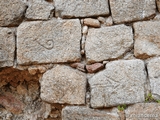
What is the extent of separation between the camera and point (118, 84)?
1.64 metres

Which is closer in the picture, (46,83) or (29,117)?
(46,83)

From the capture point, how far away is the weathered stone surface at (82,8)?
1769mm

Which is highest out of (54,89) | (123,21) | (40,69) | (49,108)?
(123,21)

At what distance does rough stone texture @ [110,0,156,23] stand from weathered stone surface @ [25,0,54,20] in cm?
49

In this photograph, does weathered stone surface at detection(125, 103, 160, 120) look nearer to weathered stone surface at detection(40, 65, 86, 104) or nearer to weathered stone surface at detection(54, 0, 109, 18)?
weathered stone surface at detection(40, 65, 86, 104)

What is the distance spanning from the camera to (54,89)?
1.69m

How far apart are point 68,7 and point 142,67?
2.31 ft

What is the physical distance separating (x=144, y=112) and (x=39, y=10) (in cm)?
107

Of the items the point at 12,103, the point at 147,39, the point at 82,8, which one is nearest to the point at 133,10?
the point at 147,39

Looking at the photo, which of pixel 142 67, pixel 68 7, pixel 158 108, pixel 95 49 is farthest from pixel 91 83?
pixel 68 7

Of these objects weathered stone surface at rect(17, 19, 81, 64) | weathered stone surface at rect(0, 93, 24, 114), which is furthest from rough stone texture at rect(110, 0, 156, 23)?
weathered stone surface at rect(0, 93, 24, 114)

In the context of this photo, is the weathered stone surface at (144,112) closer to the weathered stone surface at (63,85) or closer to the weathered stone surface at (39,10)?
the weathered stone surface at (63,85)

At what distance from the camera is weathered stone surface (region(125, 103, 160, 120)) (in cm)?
157

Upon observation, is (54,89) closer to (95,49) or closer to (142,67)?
(95,49)
